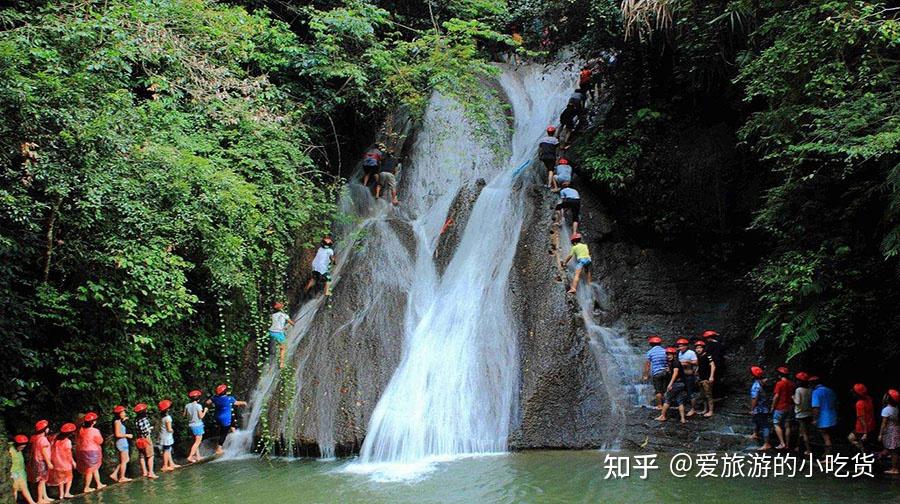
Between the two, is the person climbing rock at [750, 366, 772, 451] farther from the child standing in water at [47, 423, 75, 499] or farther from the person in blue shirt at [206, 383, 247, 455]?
the child standing in water at [47, 423, 75, 499]

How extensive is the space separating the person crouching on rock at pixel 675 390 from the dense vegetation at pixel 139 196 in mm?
7521

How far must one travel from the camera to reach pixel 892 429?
9.29 m

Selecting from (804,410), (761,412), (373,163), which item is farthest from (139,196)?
(804,410)

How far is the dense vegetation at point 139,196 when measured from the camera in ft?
31.8

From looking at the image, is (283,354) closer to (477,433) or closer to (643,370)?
(477,433)

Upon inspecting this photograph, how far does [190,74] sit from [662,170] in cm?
977

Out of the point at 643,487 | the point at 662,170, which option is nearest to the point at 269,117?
the point at 662,170

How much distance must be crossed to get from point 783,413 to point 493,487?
4.74 meters

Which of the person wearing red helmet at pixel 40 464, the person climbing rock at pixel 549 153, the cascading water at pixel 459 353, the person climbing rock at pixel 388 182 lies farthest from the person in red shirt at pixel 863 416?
the person wearing red helmet at pixel 40 464

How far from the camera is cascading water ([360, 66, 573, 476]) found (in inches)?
455

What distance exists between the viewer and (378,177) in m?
17.7

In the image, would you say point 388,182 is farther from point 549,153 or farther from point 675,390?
point 675,390

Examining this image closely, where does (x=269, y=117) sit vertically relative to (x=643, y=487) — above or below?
above

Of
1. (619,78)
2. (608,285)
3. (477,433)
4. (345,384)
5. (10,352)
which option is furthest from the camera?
(619,78)
